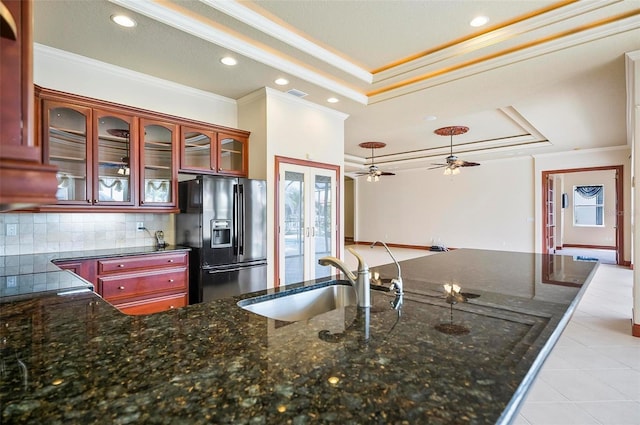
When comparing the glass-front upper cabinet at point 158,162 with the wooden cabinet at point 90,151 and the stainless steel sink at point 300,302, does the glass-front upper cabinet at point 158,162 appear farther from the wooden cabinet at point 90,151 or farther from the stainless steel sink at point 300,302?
the stainless steel sink at point 300,302

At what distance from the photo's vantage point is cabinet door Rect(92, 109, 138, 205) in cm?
307

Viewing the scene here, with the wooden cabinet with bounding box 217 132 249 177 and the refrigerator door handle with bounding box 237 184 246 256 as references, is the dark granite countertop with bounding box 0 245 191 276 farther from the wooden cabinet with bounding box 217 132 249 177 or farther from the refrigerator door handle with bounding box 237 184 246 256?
the wooden cabinet with bounding box 217 132 249 177

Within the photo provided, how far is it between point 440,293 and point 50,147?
10.7ft

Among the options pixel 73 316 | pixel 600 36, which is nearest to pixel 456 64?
pixel 600 36

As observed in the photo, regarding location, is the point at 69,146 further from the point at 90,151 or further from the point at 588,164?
the point at 588,164

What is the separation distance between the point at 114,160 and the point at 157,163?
15.4 inches

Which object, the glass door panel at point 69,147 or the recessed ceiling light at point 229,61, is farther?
the recessed ceiling light at point 229,61

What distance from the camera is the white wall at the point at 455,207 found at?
332 inches

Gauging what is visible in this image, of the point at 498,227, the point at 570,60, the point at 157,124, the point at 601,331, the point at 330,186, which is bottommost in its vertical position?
the point at 601,331

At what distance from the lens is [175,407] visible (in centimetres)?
61

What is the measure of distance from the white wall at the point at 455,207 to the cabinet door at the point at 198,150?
303 inches

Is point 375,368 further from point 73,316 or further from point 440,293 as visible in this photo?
point 73,316

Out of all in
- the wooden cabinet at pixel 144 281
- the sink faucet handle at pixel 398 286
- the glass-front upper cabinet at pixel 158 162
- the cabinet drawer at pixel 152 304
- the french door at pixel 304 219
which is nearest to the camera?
the sink faucet handle at pixel 398 286

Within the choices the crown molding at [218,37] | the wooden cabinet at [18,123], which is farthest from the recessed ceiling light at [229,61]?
the wooden cabinet at [18,123]
